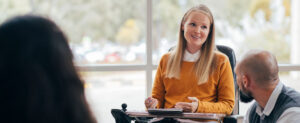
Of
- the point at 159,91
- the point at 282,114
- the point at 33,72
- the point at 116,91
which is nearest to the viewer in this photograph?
the point at 33,72

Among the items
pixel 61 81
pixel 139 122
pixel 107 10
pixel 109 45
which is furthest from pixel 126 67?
pixel 61 81

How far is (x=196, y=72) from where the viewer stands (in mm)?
2559

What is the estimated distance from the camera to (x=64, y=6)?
3.58m

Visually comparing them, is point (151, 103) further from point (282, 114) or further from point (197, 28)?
point (282, 114)

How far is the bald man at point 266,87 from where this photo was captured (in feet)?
6.22

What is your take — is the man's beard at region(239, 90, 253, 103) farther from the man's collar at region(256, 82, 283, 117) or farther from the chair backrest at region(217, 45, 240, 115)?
the chair backrest at region(217, 45, 240, 115)

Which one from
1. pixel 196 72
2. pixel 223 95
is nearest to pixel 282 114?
Result: pixel 223 95

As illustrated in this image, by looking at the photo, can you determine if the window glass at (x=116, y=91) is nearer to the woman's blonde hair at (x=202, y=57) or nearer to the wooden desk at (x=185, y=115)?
the woman's blonde hair at (x=202, y=57)

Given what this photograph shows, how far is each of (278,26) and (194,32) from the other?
1.48m

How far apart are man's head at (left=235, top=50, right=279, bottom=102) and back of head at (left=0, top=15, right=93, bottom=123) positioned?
131cm

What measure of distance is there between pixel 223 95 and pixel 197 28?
478mm

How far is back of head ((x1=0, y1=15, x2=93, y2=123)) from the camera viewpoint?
0.83 m

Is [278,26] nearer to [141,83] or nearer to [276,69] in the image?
[141,83]

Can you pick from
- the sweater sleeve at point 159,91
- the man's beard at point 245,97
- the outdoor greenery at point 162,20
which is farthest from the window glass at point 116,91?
the man's beard at point 245,97
